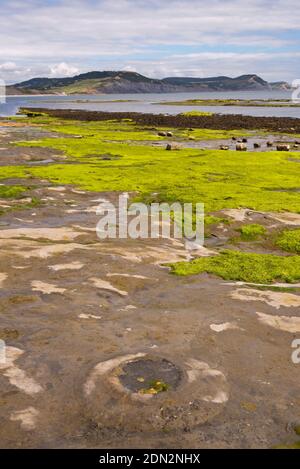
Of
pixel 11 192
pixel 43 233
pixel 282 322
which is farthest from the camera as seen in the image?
pixel 11 192

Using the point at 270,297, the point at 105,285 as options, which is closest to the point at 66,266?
the point at 105,285

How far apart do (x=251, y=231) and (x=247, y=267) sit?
17.4 ft

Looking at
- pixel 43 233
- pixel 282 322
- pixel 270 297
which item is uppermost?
pixel 43 233

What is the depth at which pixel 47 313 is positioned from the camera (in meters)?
14.4

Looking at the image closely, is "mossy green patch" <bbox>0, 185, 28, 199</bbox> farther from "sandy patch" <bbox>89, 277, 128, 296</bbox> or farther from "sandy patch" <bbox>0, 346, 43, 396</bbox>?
"sandy patch" <bbox>0, 346, 43, 396</bbox>

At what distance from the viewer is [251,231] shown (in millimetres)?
23719

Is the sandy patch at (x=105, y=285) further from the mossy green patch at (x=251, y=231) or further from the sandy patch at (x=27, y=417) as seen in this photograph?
the mossy green patch at (x=251, y=231)

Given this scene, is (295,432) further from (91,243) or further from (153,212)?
(153,212)

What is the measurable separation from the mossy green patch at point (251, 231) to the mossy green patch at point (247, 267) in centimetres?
302

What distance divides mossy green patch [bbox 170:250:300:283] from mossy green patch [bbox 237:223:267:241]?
302 cm

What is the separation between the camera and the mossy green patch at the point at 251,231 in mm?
23297

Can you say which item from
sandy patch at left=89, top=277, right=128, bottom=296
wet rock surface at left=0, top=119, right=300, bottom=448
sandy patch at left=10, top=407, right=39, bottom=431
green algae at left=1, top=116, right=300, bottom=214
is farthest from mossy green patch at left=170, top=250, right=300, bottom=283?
sandy patch at left=10, top=407, right=39, bottom=431

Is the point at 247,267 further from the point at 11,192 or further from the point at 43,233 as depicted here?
the point at 11,192
